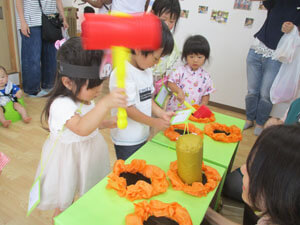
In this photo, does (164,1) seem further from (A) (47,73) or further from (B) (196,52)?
(A) (47,73)

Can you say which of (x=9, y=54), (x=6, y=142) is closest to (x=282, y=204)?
(x=6, y=142)

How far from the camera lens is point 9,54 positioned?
3.48 metres

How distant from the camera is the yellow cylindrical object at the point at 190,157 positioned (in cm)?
99

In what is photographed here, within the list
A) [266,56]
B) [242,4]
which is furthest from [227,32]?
[266,56]

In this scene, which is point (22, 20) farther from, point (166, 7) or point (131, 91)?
point (131, 91)

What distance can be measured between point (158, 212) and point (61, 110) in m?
0.55

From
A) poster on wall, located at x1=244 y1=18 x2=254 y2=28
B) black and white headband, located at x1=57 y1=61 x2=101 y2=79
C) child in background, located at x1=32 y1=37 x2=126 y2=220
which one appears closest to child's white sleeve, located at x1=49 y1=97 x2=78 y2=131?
child in background, located at x1=32 y1=37 x2=126 y2=220

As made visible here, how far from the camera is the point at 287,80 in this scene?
2.44 m

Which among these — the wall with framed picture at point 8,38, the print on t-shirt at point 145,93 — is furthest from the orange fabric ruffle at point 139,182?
the wall with framed picture at point 8,38

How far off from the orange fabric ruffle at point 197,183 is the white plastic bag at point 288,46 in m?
1.69

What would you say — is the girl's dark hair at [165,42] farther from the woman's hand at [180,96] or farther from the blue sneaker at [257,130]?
the blue sneaker at [257,130]

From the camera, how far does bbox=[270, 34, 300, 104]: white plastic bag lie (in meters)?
2.37

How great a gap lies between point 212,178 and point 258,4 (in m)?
2.67

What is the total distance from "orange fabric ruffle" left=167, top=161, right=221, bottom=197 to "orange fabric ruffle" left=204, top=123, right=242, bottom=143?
335mm
